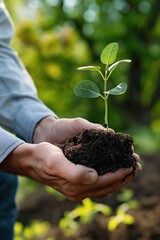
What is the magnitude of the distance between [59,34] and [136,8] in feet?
3.11

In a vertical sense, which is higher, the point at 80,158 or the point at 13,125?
the point at 80,158

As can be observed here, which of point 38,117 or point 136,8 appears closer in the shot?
point 38,117

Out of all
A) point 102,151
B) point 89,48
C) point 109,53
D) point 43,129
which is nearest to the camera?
point 102,151

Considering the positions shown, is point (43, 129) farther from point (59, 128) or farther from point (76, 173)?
point (76, 173)

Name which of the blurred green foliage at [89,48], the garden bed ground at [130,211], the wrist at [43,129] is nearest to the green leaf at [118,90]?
the wrist at [43,129]

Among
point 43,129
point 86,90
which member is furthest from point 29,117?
point 86,90

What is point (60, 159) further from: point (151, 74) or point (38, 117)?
point (151, 74)

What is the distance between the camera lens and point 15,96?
2.02 metres

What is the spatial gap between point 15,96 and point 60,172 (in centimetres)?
72

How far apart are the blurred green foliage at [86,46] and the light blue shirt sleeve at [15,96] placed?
3.18 metres

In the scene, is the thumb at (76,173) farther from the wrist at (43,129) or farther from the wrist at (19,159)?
the wrist at (43,129)

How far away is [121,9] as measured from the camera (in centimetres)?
571

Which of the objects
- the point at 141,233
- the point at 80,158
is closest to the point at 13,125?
the point at 80,158

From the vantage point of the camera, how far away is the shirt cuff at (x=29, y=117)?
1.89m
